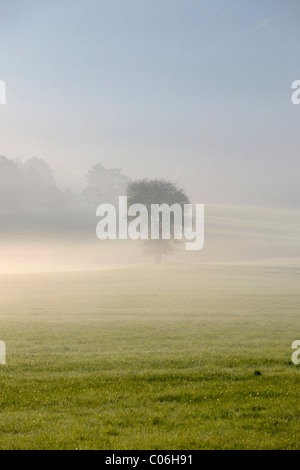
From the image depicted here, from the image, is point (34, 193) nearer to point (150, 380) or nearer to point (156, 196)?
point (156, 196)

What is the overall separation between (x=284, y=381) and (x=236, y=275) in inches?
2188

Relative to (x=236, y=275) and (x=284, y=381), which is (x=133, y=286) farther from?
(x=284, y=381)

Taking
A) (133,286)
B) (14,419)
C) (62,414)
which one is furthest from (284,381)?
(133,286)

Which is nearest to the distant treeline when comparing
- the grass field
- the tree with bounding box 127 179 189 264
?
the tree with bounding box 127 179 189 264

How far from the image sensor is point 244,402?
13094 mm

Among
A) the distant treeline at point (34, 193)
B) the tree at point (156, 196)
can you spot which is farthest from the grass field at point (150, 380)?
the distant treeline at point (34, 193)

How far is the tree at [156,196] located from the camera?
100875mm

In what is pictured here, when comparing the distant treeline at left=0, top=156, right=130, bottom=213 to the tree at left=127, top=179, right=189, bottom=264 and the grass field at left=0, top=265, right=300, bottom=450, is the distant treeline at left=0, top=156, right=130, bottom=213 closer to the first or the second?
the tree at left=127, top=179, right=189, bottom=264

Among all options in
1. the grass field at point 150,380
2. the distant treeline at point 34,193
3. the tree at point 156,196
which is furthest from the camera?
the distant treeline at point 34,193

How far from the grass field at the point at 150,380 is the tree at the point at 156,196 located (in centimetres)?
6126

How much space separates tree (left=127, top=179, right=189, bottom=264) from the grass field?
201ft

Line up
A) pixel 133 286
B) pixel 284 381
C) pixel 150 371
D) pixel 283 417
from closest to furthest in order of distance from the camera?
pixel 283 417 < pixel 284 381 < pixel 150 371 < pixel 133 286

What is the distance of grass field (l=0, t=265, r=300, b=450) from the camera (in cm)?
1104

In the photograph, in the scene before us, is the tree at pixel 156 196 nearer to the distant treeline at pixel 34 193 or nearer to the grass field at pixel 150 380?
the grass field at pixel 150 380
